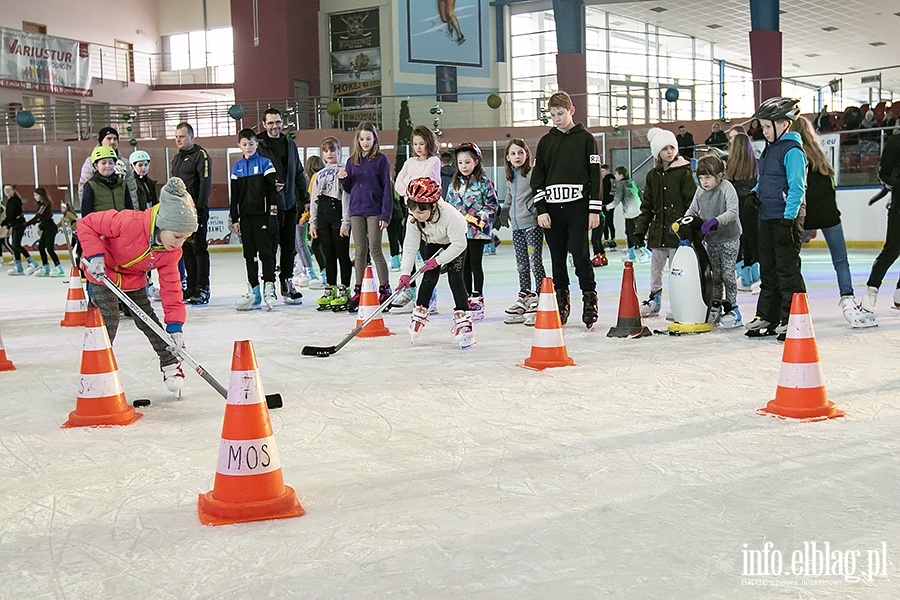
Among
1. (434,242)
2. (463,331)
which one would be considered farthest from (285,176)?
(463,331)

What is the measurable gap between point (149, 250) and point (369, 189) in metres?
3.43

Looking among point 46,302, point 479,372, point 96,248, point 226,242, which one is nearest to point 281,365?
point 479,372

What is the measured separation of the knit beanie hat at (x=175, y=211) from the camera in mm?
3686

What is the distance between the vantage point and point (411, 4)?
2430 centimetres

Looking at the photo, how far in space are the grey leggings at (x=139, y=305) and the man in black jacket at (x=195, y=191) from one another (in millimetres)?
3572

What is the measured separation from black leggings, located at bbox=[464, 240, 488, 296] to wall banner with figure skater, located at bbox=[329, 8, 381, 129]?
1736 centimetres

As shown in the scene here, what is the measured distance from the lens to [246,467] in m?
2.53

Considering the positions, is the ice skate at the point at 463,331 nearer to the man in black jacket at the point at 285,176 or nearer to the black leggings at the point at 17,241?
the man in black jacket at the point at 285,176

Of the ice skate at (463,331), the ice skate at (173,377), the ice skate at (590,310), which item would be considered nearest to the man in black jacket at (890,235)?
the ice skate at (590,310)

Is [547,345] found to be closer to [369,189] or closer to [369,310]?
[369,310]

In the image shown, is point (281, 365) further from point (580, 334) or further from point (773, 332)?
point (773, 332)

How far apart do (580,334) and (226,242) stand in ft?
42.7

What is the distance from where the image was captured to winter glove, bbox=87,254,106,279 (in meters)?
3.75

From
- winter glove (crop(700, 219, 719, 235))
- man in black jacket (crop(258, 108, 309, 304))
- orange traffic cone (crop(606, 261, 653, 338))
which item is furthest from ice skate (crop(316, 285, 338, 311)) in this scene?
winter glove (crop(700, 219, 719, 235))
